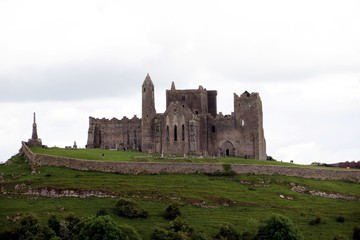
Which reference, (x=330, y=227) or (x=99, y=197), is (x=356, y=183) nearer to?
(x=330, y=227)

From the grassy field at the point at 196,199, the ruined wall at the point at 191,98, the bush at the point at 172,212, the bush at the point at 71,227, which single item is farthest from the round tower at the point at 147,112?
the bush at the point at 71,227

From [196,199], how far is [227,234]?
11.1 meters

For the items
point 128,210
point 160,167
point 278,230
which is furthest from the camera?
point 160,167

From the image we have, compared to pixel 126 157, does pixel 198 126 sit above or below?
above

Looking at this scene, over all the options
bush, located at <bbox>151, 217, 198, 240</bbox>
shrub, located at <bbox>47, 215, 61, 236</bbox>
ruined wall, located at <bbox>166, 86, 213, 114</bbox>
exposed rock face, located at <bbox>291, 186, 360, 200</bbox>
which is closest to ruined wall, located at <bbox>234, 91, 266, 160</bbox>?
ruined wall, located at <bbox>166, 86, 213, 114</bbox>

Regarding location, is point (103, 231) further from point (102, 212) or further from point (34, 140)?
point (34, 140)

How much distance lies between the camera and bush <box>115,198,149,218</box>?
10062 centimetres

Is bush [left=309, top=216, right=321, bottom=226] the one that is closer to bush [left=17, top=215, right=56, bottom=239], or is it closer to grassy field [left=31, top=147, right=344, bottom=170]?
grassy field [left=31, top=147, right=344, bottom=170]

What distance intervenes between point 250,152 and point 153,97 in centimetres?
1781

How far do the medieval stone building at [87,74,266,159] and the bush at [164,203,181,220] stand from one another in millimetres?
32388

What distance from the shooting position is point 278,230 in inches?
3804

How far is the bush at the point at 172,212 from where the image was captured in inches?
3971

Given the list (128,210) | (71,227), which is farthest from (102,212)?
(71,227)

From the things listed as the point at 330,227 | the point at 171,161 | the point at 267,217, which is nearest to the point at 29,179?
the point at 171,161
